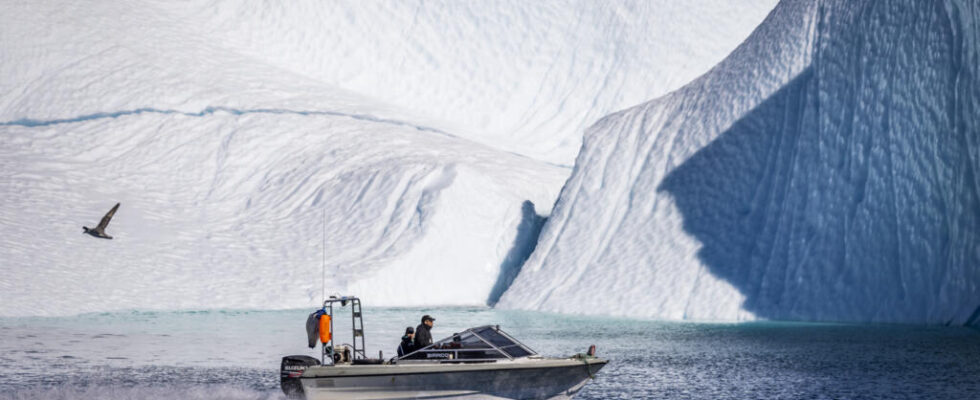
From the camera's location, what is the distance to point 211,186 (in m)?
39.2

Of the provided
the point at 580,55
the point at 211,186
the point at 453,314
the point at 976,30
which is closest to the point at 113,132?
the point at 211,186

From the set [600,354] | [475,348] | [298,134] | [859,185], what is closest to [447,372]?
[475,348]

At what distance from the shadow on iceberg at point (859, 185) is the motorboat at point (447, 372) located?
12846 millimetres

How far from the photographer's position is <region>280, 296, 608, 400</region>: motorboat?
46.8 feet

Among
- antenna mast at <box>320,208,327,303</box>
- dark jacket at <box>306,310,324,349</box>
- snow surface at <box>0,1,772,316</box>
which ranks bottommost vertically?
dark jacket at <box>306,310,324,349</box>

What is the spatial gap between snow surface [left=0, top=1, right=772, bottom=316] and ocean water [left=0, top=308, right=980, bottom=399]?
11.9 ft

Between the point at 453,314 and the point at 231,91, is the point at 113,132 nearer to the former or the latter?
the point at 231,91

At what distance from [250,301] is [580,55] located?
2667 centimetres

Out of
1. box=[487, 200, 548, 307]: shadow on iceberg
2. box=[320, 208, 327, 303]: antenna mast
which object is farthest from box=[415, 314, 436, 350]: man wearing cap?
box=[487, 200, 548, 307]: shadow on iceberg

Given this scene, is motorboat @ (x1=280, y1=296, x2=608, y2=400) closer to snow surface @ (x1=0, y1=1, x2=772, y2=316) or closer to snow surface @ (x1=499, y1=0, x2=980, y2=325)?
snow surface @ (x1=499, y1=0, x2=980, y2=325)

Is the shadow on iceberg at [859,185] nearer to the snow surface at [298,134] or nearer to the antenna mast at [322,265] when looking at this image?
the snow surface at [298,134]

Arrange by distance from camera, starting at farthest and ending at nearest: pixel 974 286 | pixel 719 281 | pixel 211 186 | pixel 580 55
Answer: pixel 580 55
pixel 211 186
pixel 719 281
pixel 974 286

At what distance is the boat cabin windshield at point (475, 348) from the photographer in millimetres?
14539

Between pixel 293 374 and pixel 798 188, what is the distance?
1702 centimetres
